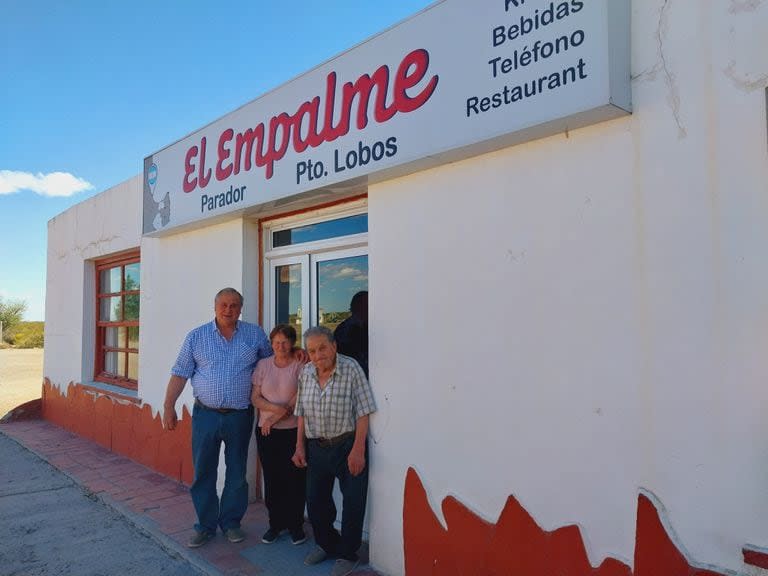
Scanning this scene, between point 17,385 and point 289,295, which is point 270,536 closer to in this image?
point 289,295

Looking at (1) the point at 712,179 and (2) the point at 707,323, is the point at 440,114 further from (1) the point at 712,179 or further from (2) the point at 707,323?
(2) the point at 707,323

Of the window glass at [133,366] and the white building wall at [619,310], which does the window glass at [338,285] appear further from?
the window glass at [133,366]

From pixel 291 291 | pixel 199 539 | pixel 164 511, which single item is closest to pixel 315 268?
pixel 291 291

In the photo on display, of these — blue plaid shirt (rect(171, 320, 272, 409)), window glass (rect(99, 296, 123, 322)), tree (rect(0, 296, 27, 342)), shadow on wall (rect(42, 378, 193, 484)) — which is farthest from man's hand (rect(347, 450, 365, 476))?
tree (rect(0, 296, 27, 342))

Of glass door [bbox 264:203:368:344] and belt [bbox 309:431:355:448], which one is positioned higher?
glass door [bbox 264:203:368:344]

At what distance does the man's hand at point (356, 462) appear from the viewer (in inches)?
134

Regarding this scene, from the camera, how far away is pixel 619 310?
2418 mm

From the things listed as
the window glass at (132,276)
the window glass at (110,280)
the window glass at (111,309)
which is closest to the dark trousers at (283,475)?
the window glass at (132,276)

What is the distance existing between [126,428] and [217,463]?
9.85 ft

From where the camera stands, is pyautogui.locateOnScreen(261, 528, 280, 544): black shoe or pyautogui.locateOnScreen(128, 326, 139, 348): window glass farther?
pyautogui.locateOnScreen(128, 326, 139, 348): window glass

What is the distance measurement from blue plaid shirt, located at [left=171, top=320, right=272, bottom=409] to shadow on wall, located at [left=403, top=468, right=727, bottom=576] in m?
1.43

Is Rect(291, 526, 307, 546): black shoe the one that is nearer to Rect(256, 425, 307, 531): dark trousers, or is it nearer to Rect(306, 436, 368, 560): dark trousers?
Rect(256, 425, 307, 531): dark trousers

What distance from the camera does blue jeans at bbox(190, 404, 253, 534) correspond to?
13.2 feet

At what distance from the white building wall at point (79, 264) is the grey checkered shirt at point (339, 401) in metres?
A: 4.06
